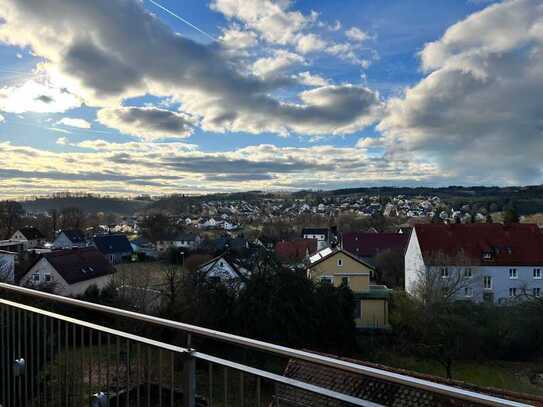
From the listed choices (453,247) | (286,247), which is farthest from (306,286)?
(286,247)

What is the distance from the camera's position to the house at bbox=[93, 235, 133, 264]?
44.7m

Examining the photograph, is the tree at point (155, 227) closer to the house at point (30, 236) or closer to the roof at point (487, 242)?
the house at point (30, 236)

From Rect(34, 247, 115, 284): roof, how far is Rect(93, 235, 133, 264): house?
17508 millimetres

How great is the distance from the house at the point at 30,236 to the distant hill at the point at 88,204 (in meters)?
8.69

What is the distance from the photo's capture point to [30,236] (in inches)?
1820

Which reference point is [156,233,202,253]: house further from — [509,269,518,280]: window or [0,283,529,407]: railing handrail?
[0,283,529,407]: railing handrail

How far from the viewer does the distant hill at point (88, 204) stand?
60750mm

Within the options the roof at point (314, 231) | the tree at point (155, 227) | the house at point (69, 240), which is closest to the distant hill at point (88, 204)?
the house at point (69, 240)

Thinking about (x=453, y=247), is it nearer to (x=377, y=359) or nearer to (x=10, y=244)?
(x=377, y=359)

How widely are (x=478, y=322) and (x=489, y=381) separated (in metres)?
2.40

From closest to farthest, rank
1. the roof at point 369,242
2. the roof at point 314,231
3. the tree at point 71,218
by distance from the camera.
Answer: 1. the roof at point 369,242
2. the roof at point 314,231
3. the tree at point 71,218

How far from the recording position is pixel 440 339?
17016mm

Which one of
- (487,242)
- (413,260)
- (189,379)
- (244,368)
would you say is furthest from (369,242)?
(244,368)

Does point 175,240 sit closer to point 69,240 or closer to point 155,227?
point 155,227
